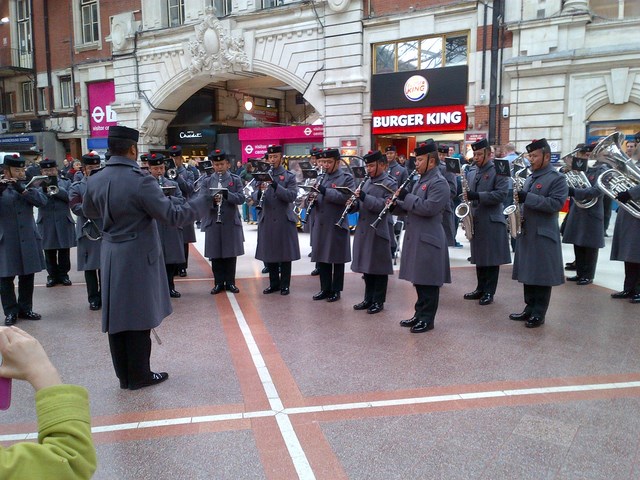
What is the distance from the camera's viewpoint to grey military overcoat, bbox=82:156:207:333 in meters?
3.96

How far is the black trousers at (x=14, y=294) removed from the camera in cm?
607

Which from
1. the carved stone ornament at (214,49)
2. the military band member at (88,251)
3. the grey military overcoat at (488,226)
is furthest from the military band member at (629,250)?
the carved stone ornament at (214,49)

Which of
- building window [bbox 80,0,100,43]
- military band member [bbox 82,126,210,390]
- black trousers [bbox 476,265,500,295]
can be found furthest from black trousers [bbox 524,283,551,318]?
building window [bbox 80,0,100,43]

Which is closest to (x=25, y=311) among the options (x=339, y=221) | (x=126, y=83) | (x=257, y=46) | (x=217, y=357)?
(x=217, y=357)

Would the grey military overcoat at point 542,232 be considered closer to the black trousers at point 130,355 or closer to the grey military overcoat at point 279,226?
the grey military overcoat at point 279,226

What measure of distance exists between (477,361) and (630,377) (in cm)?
120

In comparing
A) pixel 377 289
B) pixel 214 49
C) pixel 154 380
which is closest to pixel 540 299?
pixel 377 289

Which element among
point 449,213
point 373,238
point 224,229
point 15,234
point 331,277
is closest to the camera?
point 15,234

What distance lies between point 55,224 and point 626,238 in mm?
7920

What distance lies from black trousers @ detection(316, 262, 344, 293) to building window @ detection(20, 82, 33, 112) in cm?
2621

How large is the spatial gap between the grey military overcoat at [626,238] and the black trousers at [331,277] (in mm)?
3571

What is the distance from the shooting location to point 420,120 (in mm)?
16656

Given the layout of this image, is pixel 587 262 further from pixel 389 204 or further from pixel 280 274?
pixel 280 274

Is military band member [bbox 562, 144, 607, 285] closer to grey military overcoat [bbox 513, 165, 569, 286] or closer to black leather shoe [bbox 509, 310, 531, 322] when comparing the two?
grey military overcoat [bbox 513, 165, 569, 286]
